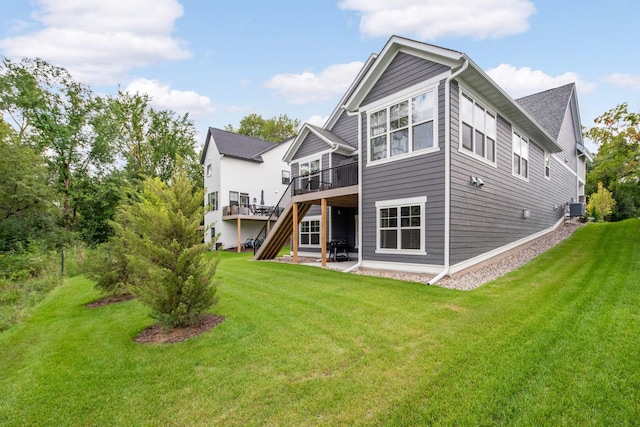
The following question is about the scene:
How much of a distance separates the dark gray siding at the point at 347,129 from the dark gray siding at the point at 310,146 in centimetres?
129

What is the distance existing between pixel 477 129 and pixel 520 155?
3.75 meters

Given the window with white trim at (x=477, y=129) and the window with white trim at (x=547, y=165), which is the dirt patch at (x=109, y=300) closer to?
the window with white trim at (x=477, y=129)

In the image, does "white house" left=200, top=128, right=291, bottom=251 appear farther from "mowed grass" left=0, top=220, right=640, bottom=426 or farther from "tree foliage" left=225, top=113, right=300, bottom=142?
"mowed grass" left=0, top=220, right=640, bottom=426

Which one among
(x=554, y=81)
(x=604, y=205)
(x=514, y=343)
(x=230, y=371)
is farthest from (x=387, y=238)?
(x=554, y=81)

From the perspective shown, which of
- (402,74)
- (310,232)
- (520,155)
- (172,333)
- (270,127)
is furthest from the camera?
(270,127)

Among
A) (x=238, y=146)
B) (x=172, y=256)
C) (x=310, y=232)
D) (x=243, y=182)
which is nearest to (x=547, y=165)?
(x=310, y=232)

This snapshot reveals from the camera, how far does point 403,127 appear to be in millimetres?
8805

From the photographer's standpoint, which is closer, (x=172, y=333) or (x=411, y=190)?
(x=172, y=333)

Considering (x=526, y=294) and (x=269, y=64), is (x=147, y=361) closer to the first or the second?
(x=526, y=294)

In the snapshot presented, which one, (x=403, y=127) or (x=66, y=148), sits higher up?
(x=66, y=148)

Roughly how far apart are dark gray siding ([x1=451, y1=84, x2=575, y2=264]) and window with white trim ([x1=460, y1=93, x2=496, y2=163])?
0.31 meters

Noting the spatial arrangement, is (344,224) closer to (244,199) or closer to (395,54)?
(395,54)

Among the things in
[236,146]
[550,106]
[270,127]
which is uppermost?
[270,127]

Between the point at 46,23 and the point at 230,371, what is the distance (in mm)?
15604
